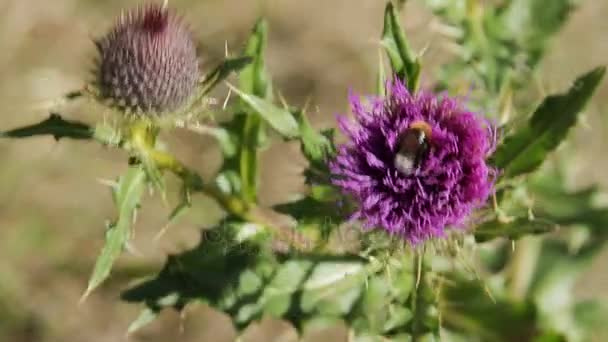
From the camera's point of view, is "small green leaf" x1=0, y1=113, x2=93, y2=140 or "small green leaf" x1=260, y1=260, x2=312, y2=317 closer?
"small green leaf" x1=0, y1=113, x2=93, y2=140

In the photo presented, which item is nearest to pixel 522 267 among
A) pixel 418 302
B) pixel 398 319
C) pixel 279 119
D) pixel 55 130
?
pixel 418 302

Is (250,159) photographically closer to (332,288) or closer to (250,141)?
(250,141)

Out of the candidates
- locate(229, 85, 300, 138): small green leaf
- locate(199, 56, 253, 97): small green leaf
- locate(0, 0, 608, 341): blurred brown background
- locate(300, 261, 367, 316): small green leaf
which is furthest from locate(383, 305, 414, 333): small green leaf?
locate(0, 0, 608, 341): blurred brown background

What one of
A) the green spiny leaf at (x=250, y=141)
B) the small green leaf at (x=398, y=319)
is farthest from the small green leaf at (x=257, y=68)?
the small green leaf at (x=398, y=319)

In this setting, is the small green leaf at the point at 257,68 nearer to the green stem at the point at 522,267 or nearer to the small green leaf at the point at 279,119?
the small green leaf at the point at 279,119

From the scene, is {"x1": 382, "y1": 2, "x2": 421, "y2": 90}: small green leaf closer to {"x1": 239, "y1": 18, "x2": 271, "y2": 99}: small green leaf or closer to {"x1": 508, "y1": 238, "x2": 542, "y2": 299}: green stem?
{"x1": 239, "y1": 18, "x2": 271, "y2": 99}: small green leaf

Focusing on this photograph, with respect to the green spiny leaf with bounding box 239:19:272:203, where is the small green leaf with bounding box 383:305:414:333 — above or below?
below

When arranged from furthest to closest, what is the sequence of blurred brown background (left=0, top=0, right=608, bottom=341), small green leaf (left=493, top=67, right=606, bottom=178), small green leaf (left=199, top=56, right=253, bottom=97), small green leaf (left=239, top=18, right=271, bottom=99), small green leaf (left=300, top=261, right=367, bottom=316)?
blurred brown background (left=0, top=0, right=608, bottom=341) → small green leaf (left=300, top=261, right=367, bottom=316) → small green leaf (left=239, top=18, right=271, bottom=99) → small green leaf (left=493, top=67, right=606, bottom=178) → small green leaf (left=199, top=56, right=253, bottom=97)
